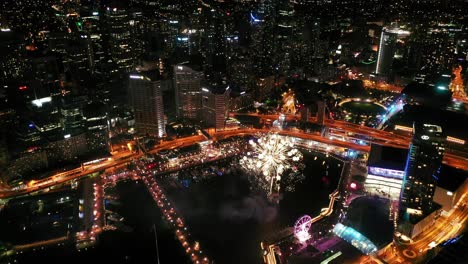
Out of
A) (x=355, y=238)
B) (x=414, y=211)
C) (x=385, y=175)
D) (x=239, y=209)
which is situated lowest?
(x=239, y=209)

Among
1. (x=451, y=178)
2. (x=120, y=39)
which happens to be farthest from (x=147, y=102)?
(x=451, y=178)

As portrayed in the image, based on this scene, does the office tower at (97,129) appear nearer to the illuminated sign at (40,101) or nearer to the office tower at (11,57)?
the illuminated sign at (40,101)

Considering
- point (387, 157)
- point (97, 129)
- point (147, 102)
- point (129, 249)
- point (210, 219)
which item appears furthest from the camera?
point (147, 102)

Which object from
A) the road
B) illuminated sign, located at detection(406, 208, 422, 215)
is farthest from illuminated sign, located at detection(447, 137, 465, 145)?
illuminated sign, located at detection(406, 208, 422, 215)

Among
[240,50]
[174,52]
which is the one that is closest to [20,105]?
[174,52]

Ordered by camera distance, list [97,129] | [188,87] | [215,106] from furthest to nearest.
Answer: [188,87] → [215,106] → [97,129]

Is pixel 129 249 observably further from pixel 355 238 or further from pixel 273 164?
pixel 355 238
